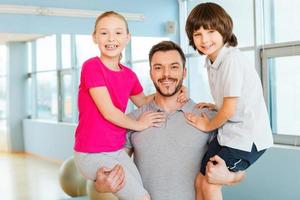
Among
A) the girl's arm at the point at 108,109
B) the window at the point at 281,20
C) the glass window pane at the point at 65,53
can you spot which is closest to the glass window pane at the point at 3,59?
the glass window pane at the point at 65,53

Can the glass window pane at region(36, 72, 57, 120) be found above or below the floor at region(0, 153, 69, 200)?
above

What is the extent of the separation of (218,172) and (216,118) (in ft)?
0.76

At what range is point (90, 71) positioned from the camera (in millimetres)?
1753

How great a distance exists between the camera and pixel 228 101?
5.57ft

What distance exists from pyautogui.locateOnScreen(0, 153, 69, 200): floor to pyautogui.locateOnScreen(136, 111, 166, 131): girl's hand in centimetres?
365

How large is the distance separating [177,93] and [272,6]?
8.95ft

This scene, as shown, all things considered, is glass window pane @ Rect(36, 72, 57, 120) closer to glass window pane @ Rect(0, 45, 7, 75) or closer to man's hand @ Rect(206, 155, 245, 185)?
glass window pane @ Rect(0, 45, 7, 75)

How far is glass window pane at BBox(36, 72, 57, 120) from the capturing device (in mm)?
8078

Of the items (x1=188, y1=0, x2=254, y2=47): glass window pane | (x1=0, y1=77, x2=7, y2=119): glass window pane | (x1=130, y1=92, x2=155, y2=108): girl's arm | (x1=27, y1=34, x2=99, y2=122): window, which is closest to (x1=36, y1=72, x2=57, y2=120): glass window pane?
(x1=27, y1=34, x2=99, y2=122): window

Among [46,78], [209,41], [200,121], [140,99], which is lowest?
[200,121]

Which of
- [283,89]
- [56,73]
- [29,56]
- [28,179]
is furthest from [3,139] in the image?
[283,89]

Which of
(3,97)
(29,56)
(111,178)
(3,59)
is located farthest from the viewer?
(3,97)

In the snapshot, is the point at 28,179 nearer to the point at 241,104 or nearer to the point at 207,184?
the point at 207,184

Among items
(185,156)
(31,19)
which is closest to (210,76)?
(185,156)
